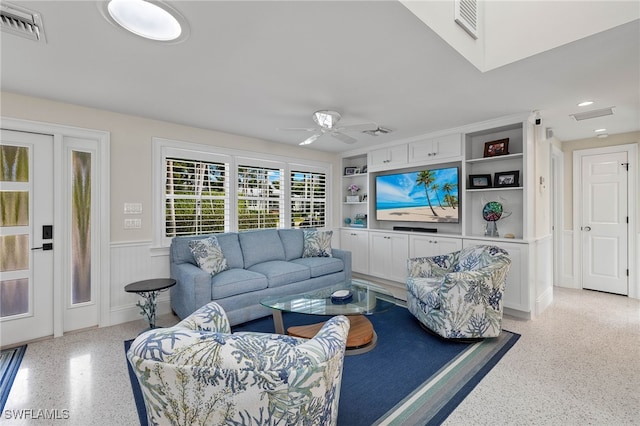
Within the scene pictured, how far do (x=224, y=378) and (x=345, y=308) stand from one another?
5.39 ft

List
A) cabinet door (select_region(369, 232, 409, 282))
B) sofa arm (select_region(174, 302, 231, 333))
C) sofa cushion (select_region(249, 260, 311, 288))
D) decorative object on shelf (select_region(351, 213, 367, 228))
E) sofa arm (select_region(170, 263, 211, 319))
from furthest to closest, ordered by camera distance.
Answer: decorative object on shelf (select_region(351, 213, 367, 228))
cabinet door (select_region(369, 232, 409, 282))
sofa cushion (select_region(249, 260, 311, 288))
sofa arm (select_region(170, 263, 211, 319))
sofa arm (select_region(174, 302, 231, 333))

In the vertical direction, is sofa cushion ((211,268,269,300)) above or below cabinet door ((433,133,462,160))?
below

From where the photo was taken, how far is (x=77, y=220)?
3.19 meters

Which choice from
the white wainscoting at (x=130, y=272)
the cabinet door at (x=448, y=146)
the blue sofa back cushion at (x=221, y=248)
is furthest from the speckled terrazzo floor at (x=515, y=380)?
the cabinet door at (x=448, y=146)

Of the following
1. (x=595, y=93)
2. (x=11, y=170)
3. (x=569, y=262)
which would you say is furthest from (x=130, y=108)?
(x=569, y=262)

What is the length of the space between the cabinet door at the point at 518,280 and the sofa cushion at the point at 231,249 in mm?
3308

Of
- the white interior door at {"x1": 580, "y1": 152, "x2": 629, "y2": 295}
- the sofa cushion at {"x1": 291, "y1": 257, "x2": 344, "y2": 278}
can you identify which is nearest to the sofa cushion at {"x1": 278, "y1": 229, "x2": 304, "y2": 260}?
the sofa cushion at {"x1": 291, "y1": 257, "x2": 344, "y2": 278}

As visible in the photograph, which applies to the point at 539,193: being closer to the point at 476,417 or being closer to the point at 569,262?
the point at 569,262

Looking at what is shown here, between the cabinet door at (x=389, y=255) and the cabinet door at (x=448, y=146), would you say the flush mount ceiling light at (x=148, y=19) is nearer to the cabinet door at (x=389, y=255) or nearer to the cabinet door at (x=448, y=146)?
the cabinet door at (x=448, y=146)

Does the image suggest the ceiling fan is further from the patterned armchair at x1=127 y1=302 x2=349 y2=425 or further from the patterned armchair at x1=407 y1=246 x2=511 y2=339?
the patterned armchair at x1=127 y1=302 x2=349 y2=425

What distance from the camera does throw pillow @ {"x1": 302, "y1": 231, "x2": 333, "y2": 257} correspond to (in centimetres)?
448

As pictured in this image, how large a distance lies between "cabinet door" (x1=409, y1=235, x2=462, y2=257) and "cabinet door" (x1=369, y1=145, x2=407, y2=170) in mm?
1254

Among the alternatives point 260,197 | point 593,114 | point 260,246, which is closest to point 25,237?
point 260,246

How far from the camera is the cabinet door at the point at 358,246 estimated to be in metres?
5.27
